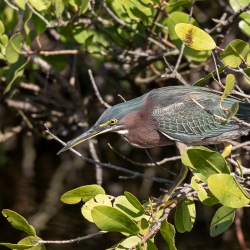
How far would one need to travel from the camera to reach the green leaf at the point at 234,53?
2896 millimetres

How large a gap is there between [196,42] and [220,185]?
2.13 feet

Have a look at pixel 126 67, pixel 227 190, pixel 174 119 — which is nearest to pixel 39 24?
pixel 174 119

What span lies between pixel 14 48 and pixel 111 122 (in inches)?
37.3

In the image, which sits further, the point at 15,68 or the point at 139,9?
the point at 15,68

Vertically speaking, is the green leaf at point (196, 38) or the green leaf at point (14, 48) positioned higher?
the green leaf at point (196, 38)

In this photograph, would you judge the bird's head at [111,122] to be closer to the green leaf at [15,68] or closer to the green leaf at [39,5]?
the green leaf at [39,5]

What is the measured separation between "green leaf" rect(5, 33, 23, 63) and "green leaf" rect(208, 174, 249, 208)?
1885 millimetres

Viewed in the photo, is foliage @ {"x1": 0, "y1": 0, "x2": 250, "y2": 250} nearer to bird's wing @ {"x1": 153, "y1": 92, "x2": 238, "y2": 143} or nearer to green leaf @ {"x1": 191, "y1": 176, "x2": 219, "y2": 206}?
green leaf @ {"x1": 191, "y1": 176, "x2": 219, "y2": 206}

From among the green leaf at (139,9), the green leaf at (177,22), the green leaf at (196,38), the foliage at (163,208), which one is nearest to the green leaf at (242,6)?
the green leaf at (177,22)

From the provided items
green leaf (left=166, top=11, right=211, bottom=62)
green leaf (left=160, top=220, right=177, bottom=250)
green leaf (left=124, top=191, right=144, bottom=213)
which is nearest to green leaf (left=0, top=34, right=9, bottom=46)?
green leaf (left=166, top=11, right=211, bottom=62)

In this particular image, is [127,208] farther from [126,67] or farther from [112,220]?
[126,67]

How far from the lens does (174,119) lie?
3.71 meters

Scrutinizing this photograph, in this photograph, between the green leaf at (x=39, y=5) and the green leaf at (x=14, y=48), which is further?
the green leaf at (x=39, y=5)

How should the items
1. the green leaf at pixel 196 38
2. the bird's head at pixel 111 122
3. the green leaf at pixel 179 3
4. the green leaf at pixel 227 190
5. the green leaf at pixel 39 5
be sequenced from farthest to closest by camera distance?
the green leaf at pixel 39 5, the green leaf at pixel 179 3, the bird's head at pixel 111 122, the green leaf at pixel 196 38, the green leaf at pixel 227 190
